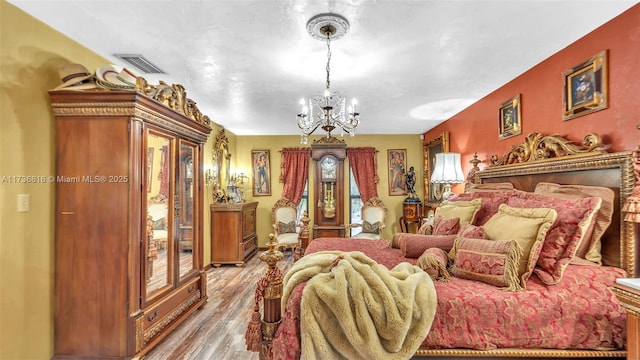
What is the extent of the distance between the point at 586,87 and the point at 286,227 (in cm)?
467

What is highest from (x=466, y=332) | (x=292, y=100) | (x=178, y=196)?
(x=292, y=100)

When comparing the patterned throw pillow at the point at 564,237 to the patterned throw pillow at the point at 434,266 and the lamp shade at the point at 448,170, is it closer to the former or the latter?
the patterned throw pillow at the point at 434,266

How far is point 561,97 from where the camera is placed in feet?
7.83

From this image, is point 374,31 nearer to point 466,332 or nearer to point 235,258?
point 466,332

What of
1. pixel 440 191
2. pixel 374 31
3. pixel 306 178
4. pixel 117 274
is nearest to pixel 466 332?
pixel 374 31

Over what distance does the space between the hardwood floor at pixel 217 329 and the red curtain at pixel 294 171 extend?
7.01 feet

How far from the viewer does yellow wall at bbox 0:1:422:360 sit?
174 cm

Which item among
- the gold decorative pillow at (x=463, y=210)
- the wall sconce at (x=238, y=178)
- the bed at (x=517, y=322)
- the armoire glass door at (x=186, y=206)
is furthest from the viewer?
the wall sconce at (x=238, y=178)

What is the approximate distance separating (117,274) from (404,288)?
79.8 inches

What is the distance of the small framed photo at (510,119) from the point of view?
9.52 ft

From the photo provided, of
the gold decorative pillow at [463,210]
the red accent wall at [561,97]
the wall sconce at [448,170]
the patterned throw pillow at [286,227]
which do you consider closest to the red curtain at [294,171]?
the patterned throw pillow at [286,227]

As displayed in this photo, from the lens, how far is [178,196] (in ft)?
8.82

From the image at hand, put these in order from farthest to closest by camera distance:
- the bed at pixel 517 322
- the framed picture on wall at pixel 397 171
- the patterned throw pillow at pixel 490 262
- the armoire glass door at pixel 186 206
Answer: the framed picture on wall at pixel 397 171, the armoire glass door at pixel 186 206, the patterned throw pillow at pixel 490 262, the bed at pixel 517 322

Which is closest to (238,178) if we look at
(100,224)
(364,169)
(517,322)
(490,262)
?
(364,169)
